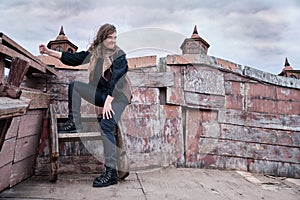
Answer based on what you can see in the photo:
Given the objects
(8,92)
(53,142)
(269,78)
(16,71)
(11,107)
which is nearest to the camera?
(11,107)

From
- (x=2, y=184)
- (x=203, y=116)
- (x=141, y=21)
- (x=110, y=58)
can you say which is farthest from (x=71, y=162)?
(x=141, y=21)

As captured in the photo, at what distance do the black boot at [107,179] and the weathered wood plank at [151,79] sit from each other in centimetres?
101

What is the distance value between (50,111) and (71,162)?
53 cm

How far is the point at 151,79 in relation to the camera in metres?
2.59

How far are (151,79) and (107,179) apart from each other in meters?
1.19

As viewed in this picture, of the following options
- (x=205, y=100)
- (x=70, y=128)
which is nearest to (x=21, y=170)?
(x=70, y=128)

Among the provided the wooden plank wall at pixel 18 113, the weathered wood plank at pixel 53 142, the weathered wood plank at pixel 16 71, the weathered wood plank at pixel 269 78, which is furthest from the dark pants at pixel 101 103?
the weathered wood plank at pixel 269 78

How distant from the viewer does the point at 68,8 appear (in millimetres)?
3842

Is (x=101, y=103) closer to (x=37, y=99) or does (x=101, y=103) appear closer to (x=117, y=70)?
(x=117, y=70)

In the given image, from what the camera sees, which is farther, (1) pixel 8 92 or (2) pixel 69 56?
(2) pixel 69 56

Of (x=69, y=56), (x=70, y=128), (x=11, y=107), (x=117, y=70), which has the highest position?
(x=69, y=56)

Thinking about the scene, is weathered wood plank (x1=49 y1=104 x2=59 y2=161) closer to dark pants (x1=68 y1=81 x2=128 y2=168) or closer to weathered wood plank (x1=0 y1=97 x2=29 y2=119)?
dark pants (x1=68 y1=81 x2=128 y2=168)

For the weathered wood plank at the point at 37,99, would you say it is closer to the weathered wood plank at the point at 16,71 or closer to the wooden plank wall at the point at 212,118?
the weathered wood plank at the point at 16,71

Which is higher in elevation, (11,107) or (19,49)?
(19,49)
